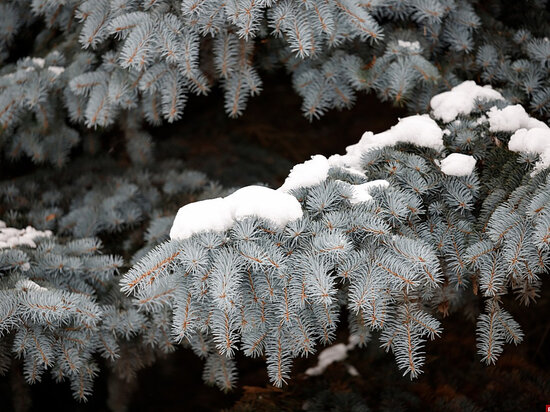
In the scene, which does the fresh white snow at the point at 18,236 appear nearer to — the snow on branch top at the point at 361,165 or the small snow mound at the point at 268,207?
the snow on branch top at the point at 361,165

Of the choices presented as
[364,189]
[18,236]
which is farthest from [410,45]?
[18,236]

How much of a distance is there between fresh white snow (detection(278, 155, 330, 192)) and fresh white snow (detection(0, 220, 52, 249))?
48.9 inches

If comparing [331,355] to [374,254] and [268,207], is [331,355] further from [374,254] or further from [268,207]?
[268,207]

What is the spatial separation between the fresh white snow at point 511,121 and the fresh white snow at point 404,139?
0.71 feet

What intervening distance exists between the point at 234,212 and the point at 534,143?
1.04 m

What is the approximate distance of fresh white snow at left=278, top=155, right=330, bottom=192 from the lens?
58.1 inches

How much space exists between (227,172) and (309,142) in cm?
73

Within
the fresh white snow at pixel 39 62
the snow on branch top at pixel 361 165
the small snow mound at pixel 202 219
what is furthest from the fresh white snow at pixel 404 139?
the fresh white snow at pixel 39 62

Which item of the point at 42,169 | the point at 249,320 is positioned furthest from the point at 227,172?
the point at 249,320

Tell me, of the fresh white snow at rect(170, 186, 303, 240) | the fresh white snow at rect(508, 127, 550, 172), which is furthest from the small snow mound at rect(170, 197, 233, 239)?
the fresh white snow at rect(508, 127, 550, 172)

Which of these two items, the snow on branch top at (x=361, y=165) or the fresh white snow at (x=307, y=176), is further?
the fresh white snow at (x=307, y=176)

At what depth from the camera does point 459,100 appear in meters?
1.92

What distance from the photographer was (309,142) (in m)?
3.64

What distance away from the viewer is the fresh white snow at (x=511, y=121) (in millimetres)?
1723
